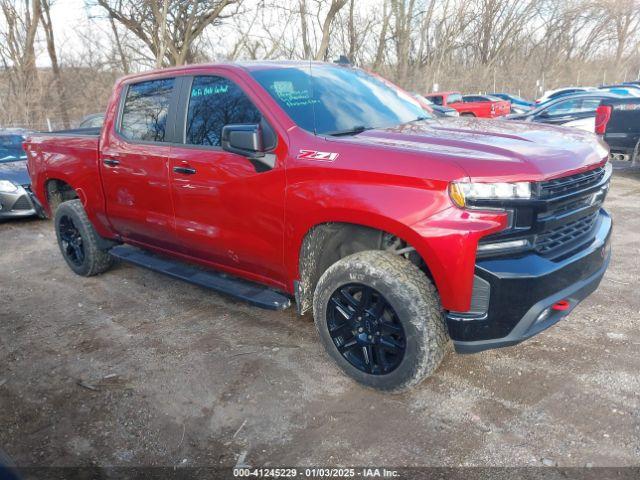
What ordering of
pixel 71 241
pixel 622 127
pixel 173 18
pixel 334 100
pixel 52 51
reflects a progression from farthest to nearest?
pixel 52 51 < pixel 173 18 < pixel 622 127 < pixel 71 241 < pixel 334 100

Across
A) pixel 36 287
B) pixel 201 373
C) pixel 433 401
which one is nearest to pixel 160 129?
pixel 201 373

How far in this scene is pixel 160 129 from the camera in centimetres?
395

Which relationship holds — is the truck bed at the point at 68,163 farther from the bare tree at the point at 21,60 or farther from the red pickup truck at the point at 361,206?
the bare tree at the point at 21,60

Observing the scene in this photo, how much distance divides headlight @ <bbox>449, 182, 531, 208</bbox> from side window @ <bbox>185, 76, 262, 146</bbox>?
1.42 metres

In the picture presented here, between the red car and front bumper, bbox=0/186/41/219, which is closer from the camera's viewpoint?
front bumper, bbox=0/186/41/219

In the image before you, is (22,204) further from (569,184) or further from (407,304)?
(569,184)

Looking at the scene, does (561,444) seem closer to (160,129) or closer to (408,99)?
(408,99)

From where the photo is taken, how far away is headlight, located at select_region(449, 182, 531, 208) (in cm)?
240

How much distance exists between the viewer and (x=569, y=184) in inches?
103

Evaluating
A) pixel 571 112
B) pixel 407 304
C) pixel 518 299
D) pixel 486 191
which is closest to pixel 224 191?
pixel 407 304

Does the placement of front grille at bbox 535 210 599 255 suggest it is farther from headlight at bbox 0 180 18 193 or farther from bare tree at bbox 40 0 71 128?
bare tree at bbox 40 0 71 128

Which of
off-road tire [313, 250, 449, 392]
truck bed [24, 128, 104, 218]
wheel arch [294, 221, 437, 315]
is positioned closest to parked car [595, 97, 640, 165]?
wheel arch [294, 221, 437, 315]

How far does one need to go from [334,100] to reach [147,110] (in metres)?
1.68

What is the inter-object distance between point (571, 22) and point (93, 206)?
45.4 meters
